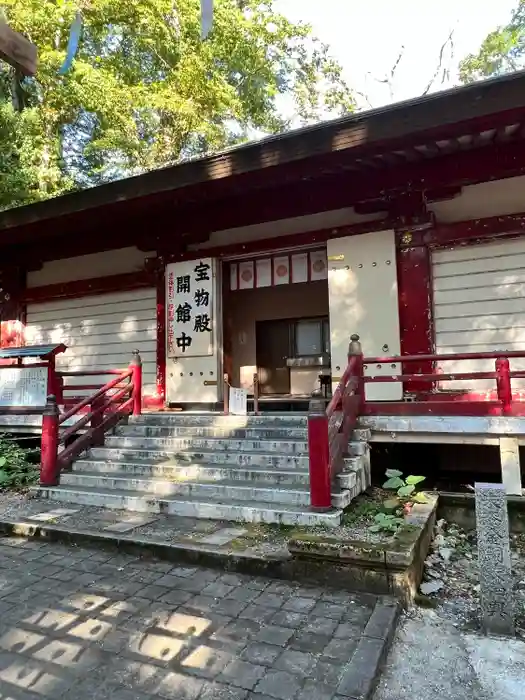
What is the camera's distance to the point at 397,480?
4.78 metres

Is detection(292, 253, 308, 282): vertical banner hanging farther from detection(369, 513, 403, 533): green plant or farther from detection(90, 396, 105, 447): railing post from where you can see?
detection(369, 513, 403, 533): green plant

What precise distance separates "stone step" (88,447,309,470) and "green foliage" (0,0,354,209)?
870 centimetres

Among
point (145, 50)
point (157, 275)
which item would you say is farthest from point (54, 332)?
point (145, 50)

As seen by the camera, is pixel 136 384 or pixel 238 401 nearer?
pixel 238 401

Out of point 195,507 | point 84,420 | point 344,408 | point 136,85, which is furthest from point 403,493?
point 136,85

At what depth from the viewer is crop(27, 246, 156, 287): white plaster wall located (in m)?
8.89

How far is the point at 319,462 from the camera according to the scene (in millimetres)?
4270

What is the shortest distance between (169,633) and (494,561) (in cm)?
199

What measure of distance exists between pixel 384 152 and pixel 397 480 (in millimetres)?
3770

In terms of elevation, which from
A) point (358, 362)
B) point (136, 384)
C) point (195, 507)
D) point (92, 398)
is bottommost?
point (195, 507)

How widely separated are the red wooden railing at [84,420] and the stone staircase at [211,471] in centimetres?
15

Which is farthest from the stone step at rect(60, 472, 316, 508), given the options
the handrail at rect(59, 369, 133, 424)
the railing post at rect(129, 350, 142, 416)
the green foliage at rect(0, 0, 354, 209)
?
the green foliage at rect(0, 0, 354, 209)

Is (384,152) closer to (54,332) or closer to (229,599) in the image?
(229,599)

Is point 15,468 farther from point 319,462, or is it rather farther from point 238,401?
point 319,462
